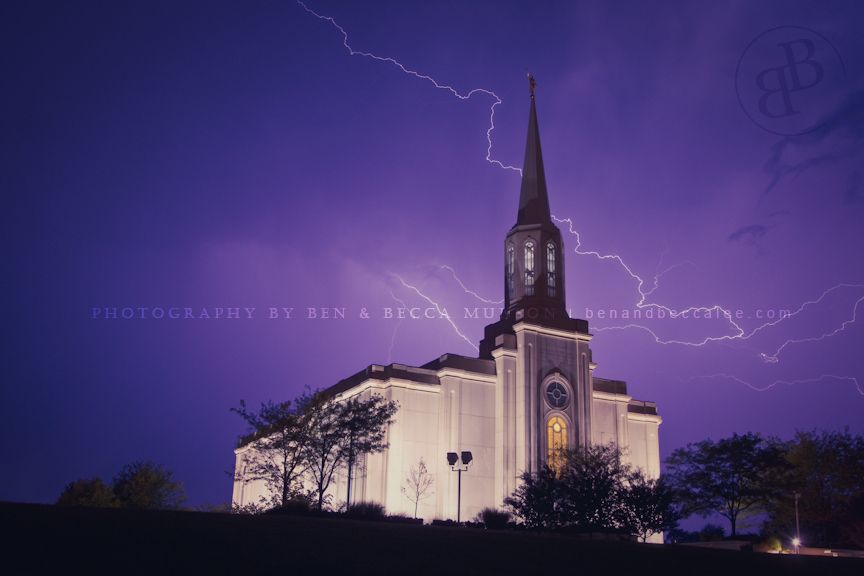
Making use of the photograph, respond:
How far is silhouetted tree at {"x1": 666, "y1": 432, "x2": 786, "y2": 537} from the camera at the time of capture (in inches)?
2096

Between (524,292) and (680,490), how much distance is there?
1855 cm

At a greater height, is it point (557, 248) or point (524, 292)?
point (557, 248)

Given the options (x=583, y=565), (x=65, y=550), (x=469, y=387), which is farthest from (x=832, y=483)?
(x=65, y=550)

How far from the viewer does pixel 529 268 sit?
64312 mm

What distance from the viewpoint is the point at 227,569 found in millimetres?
16078

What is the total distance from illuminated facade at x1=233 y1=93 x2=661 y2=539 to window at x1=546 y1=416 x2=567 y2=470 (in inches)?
2.9

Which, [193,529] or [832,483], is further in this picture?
[832,483]

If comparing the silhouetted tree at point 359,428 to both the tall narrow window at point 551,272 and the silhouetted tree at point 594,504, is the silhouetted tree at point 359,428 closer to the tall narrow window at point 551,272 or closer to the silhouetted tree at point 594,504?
the silhouetted tree at point 594,504

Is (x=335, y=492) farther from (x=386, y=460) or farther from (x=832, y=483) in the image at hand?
(x=832, y=483)

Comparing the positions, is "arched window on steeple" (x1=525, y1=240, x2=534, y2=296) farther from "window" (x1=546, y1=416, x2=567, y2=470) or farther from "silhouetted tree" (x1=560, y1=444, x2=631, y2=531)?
"silhouetted tree" (x1=560, y1=444, x2=631, y2=531)

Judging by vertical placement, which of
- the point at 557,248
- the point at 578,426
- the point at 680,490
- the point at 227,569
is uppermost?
the point at 557,248

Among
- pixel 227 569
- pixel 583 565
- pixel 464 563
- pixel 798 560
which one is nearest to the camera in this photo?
pixel 227 569

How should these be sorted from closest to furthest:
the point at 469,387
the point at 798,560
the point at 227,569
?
the point at 227,569
the point at 798,560
the point at 469,387

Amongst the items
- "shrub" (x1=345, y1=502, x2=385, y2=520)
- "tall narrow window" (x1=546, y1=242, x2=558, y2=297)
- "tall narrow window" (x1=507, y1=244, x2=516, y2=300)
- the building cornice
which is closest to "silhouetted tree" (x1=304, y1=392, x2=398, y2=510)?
"shrub" (x1=345, y1=502, x2=385, y2=520)
